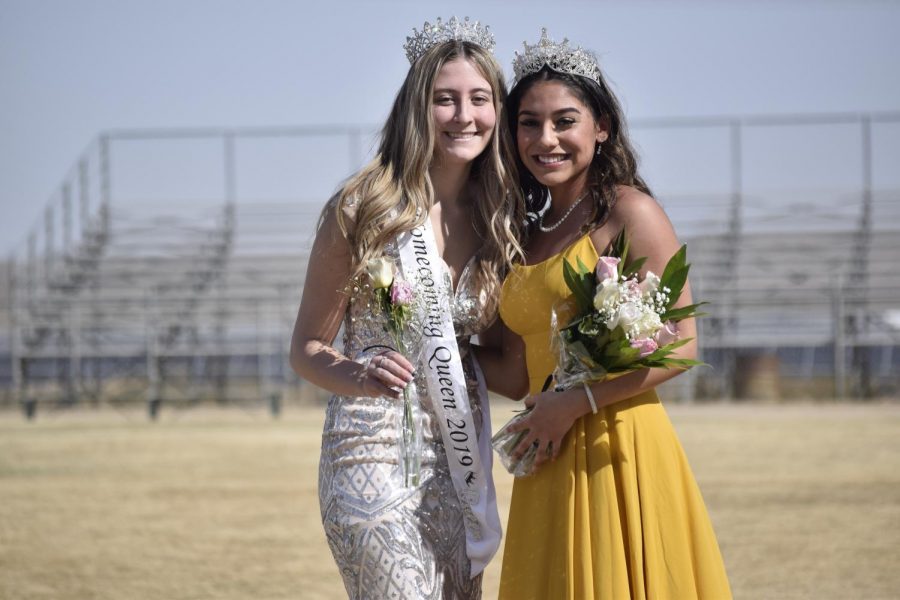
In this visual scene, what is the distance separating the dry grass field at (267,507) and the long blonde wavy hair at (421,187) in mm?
2679

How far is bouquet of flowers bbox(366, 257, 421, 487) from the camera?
2.96 meters

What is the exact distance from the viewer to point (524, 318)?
3078 mm

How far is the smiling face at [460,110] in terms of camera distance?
3145 mm

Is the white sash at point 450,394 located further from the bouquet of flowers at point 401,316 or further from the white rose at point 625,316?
the white rose at point 625,316

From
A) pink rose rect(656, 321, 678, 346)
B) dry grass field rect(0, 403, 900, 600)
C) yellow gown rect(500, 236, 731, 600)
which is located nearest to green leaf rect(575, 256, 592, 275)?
yellow gown rect(500, 236, 731, 600)

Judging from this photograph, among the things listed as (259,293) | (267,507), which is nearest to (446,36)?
(267,507)

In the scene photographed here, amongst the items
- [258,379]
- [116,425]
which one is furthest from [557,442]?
[258,379]

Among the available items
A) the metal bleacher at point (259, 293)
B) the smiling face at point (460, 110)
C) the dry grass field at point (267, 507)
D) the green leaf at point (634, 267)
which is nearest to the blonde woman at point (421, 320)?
the smiling face at point (460, 110)

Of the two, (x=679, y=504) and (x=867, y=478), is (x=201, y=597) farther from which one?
(x=867, y=478)

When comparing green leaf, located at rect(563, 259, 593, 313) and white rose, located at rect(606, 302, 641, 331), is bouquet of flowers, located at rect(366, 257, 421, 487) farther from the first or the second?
white rose, located at rect(606, 302, 641, 331)

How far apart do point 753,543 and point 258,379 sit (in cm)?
1248

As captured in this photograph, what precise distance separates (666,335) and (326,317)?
0.82 m

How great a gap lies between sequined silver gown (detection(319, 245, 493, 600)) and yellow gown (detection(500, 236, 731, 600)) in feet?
0.53

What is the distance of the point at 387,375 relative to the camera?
9.43 feet
